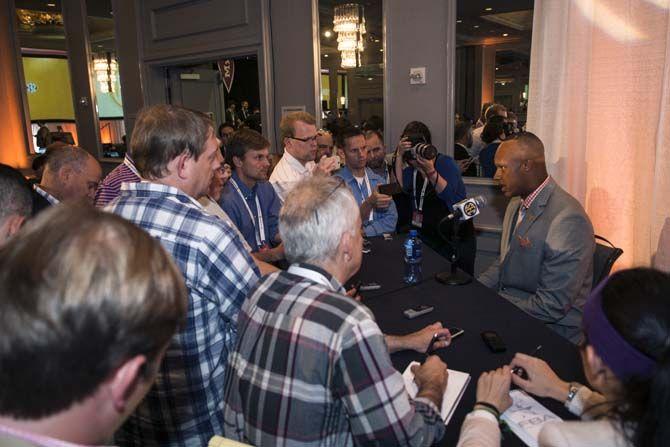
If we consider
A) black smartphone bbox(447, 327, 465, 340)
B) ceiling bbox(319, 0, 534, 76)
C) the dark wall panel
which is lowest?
black smartphone bbox(447, 327, 465, 340)

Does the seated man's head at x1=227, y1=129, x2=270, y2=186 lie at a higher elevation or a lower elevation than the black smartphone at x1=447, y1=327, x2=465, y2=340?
higher

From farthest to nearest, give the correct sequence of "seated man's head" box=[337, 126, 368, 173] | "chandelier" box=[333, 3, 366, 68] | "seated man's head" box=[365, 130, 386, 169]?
1. "chandelier" box=[333, 3, 366, 68]
2. "seated man's head" box=[365, 130, 386, 169]
3. "seated man's head" box=[337, 126, 368, 173]

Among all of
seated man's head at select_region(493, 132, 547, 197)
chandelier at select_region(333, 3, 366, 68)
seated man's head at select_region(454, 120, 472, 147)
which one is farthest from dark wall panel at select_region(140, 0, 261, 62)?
seated man's head at select_region(493, 132, 547, 197)

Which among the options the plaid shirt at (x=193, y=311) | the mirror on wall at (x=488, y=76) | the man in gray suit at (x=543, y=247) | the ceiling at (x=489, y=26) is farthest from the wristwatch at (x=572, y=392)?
the ceiling at (x=489, y=26)

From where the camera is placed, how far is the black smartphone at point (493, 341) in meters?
1.67

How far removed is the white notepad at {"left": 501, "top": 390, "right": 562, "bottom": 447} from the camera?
1.25 meters

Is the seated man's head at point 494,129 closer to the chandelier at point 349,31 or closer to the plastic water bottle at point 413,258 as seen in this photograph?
the chandelier at point 349,31

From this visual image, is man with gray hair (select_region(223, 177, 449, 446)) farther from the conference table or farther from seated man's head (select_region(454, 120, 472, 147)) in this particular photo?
seated man's head (select_region(454, 120, 472, 147))

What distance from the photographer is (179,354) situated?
1503 millimetres

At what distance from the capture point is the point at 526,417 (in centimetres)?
132

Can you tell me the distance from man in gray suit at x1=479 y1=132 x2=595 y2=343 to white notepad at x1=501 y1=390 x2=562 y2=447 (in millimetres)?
900

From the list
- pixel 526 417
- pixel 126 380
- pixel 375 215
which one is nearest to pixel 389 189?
pixel 375 215

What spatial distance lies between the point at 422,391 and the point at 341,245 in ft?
1.57

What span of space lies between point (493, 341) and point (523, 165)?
1.15 meters
